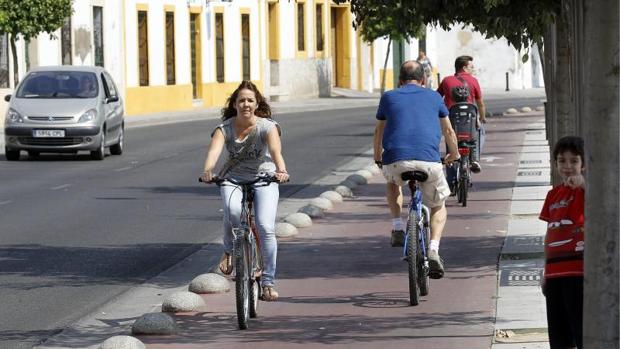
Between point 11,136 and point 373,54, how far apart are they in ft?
155

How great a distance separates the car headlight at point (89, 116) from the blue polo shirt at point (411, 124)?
1697cm

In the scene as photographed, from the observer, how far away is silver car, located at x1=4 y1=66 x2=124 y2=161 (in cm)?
2841

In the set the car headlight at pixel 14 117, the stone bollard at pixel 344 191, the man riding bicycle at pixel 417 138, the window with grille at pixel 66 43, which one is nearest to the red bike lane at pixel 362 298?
the man riding bicycle at pixel 417 138

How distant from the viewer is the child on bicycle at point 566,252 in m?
7.67

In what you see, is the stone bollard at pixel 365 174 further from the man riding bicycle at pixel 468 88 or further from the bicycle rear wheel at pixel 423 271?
the bicycle rear wheel at pixel 423 271

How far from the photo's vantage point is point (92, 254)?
1496 cm

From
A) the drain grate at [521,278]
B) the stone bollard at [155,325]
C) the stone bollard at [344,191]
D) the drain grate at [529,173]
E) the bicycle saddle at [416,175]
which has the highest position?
the bicycle saddle at [416,175]

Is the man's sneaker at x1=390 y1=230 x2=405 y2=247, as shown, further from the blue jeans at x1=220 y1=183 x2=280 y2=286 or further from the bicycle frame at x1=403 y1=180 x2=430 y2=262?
the blue jeans at x1=220 y1=183 x2=280 y2=286

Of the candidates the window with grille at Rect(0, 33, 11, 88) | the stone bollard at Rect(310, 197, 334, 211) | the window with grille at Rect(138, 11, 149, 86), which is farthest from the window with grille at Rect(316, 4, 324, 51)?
the stone bollard at Rect(310, 197, 334, 211)

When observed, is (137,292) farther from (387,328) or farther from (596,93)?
(596,93)

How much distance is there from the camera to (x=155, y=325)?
1019 cm

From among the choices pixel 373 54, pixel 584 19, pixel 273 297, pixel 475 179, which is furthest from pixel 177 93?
pixel 584 19

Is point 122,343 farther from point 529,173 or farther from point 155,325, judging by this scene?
point 529,173

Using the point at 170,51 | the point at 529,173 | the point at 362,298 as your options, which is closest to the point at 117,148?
the point at 529,173
